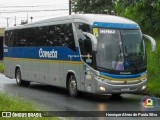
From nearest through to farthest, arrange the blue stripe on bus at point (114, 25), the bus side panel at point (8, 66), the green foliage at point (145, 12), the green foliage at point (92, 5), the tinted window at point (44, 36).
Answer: the blue stripe on bus at point (114, 25)
the tinted window at point (44, 36)
the green foliage at point (145, 12)
the bus side panel at point (8, 66)
the green foliage at point (92, 5)

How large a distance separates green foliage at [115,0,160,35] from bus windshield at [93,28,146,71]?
6.83 m

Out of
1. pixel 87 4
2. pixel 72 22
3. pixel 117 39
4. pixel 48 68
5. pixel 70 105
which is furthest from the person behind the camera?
pixel 87 4

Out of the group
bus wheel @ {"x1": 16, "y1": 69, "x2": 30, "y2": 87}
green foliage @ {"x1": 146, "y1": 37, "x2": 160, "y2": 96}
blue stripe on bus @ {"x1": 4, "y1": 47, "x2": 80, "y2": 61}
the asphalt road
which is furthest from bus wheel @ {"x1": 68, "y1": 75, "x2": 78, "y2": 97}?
bus wheel @ {"x1": 16, "y1": 69, "x2": 30, "y2": 87}

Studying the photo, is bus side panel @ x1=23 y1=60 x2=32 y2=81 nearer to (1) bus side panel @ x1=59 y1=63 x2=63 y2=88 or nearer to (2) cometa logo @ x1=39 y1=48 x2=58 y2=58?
(2) cometa logo @ x1=39 y1=48 x2=58 y2=58

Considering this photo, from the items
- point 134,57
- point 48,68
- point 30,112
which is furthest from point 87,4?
point 30,112

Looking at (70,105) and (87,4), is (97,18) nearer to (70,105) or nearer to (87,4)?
(70,105)

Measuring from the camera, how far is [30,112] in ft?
32.9

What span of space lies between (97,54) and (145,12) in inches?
404

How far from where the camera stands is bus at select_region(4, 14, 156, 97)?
1516 cm

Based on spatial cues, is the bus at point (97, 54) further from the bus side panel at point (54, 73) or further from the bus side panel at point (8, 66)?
the bus side panel at point (8, 66)

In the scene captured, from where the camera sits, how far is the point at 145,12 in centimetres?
2458

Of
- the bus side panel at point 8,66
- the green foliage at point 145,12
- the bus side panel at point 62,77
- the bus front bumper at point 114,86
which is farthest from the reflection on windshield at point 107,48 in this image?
the bus side panel at point 8,66

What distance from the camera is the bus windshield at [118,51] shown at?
599 inches

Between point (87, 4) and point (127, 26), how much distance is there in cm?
3982
